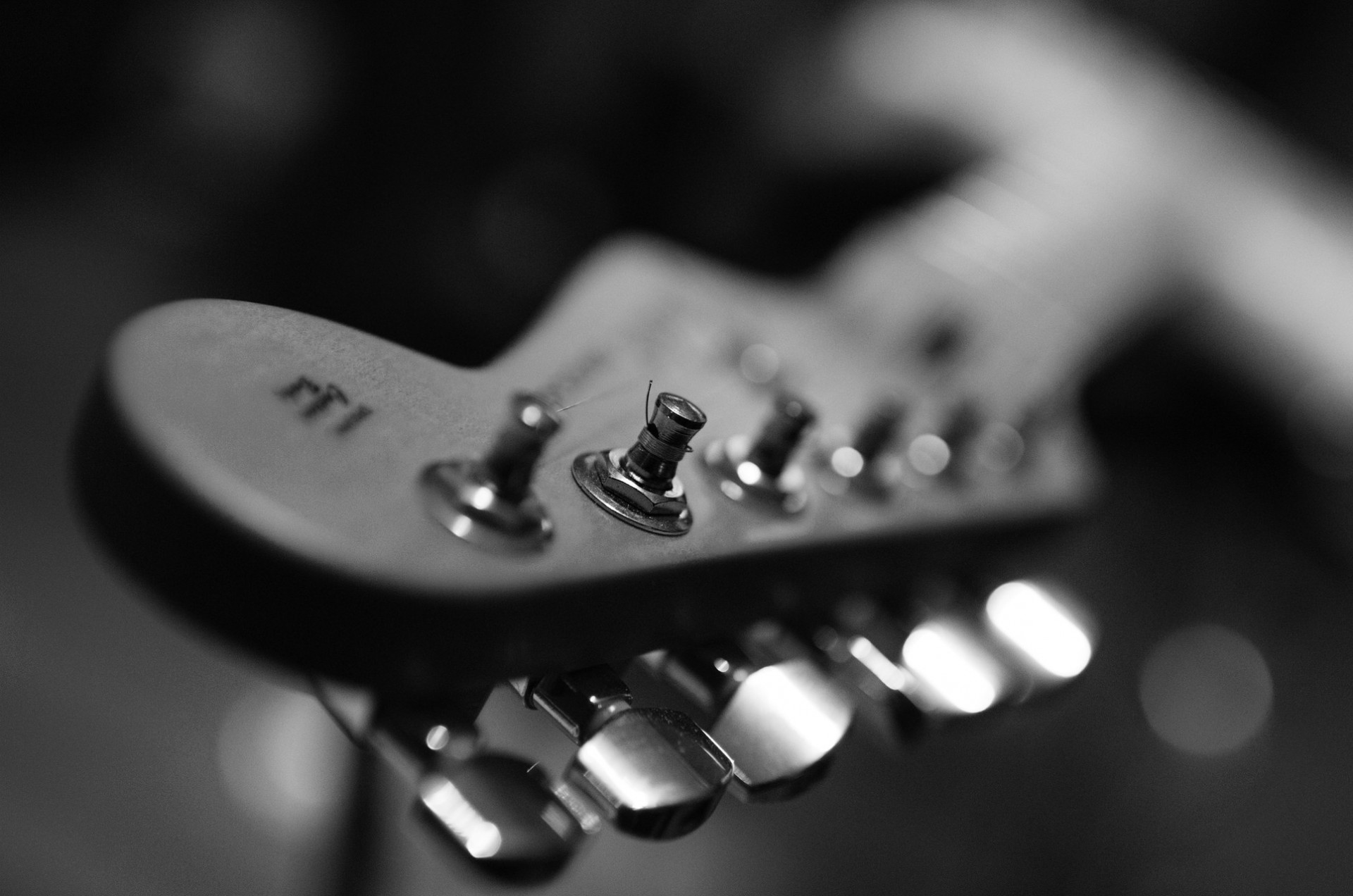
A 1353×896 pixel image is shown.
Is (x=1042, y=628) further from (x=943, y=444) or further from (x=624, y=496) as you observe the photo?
(x=624, y=496)

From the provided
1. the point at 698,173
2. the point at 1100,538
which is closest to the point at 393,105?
the point at 698,173

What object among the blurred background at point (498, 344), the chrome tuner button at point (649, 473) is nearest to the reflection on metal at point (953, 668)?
the chrome tuner button at point (649, 473)

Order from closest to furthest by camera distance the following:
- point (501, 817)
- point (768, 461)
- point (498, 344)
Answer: point (501, 817) → point (768, 461) → point (498, 344)

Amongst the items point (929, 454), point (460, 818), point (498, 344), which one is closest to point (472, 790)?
point (460, 818)

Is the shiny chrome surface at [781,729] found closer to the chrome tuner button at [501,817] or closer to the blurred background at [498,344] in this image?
the chrome tuner button at [501,817]

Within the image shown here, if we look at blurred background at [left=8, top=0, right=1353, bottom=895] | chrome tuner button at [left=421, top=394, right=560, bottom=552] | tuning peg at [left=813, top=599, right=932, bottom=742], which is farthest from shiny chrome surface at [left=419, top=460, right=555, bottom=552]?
blurred background at [left=8, top=0, right=1353, bottom=895]

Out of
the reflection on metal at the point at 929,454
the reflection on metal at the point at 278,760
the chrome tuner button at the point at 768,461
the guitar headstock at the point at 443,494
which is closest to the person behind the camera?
the guitar headstock at the point at 443,494
